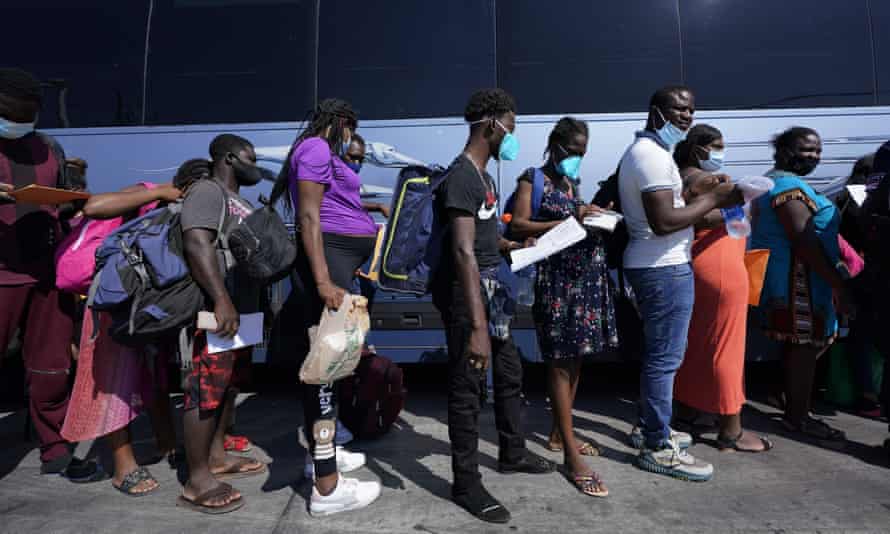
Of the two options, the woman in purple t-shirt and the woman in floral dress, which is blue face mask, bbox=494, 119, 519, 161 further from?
the woman in purple t-shirt

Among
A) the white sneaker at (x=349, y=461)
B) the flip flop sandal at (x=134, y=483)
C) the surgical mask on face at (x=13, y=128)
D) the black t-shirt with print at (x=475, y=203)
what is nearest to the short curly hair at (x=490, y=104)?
the black t-shirt with print at (x=475, y=203)

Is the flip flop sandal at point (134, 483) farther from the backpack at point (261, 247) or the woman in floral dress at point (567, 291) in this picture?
the woman in floral dress at point (567, 291)

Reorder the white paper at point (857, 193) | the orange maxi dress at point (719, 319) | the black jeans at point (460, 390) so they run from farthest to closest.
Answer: the white paper at point (857, 193)
the orange maxi dress at point (719, 319)
the black jeans at point (460, 390)

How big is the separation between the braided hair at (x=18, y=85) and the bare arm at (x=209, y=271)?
131cm

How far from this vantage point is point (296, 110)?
165 inches

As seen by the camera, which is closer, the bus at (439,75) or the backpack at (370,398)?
the backpack at (370,398)

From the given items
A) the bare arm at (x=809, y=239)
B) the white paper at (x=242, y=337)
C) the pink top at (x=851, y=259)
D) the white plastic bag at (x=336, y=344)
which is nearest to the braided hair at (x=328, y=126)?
the white paper at (x=242, y=337)

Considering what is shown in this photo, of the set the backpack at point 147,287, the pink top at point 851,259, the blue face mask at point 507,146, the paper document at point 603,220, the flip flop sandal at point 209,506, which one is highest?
the blue face mask at point 507,146

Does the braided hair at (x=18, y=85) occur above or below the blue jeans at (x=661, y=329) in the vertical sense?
above

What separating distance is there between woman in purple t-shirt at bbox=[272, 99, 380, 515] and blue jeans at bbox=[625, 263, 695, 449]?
1414 mm

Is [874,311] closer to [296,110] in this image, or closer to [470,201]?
[470,201]

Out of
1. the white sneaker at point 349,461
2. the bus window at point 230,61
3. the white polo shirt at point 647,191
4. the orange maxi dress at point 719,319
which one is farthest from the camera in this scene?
the bus window at point 230,61

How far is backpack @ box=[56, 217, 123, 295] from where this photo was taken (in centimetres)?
270

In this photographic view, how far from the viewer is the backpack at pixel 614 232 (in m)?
2.87
